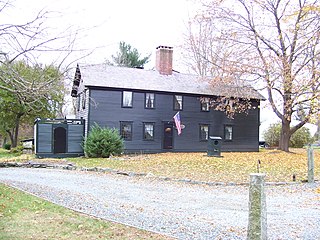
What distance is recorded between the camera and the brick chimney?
92.0 feet

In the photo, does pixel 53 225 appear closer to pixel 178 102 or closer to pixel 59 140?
pixel 59 140

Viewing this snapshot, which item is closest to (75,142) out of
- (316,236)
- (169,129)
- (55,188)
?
(169,129)

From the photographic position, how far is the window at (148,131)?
25.9 m

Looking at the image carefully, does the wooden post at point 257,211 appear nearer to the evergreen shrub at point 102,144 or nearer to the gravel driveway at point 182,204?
the gravel driveway at point 182,204

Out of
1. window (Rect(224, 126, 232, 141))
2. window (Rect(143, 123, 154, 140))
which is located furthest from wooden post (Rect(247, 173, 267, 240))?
window (Rect(224, 126, 232, 141))

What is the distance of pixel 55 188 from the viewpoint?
425 inches

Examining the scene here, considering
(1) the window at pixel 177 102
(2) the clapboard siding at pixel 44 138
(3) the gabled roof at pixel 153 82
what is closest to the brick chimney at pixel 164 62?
(3) the gabled roof at pixel 153 82

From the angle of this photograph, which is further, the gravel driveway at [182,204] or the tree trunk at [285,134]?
the tree trunk at [285,134]

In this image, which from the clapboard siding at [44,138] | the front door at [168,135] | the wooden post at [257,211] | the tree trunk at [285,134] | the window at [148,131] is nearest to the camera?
the wooden post at [257,211]

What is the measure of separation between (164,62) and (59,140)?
1004 centimetres

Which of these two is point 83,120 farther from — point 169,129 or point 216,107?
point 216,107

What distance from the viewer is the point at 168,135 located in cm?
2672

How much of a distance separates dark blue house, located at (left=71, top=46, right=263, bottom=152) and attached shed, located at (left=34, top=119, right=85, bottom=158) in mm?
823

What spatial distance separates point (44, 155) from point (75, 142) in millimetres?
2133
